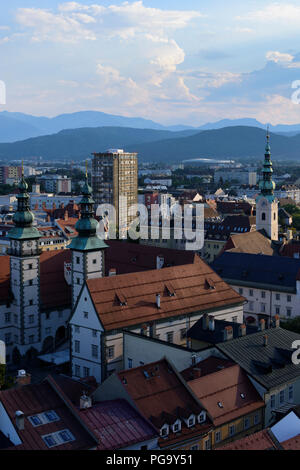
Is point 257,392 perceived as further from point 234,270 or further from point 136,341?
point 234,270

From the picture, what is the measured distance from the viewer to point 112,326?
5038 centimetres

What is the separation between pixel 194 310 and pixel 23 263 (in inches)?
736

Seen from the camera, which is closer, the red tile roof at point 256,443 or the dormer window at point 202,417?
the red tile roof at point 256,443

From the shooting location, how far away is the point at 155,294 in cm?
5509

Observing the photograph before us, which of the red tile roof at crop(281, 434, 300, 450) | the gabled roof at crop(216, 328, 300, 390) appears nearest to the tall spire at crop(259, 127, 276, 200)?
the gabled roof at crop(216, 328, 300, 390)

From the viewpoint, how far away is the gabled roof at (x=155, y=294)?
51.4 metres

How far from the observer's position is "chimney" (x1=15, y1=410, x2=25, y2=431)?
1232 inches

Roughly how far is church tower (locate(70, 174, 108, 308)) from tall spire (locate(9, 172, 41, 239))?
641 cm

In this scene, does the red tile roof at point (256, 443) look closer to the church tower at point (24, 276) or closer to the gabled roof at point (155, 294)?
the gabled roof at point (155, 294)

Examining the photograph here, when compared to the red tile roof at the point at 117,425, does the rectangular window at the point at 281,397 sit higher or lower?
lower

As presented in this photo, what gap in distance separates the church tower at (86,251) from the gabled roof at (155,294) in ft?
19.2

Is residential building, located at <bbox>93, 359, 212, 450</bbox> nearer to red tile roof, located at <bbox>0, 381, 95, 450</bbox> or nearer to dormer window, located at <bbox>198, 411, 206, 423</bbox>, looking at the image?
dormer window, located at <bbox>198, 411, 206, 423</bbox>

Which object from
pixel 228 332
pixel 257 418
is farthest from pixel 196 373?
pixel 228 332

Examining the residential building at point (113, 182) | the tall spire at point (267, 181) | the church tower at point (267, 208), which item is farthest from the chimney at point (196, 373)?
the residential building at point (113, 182)
